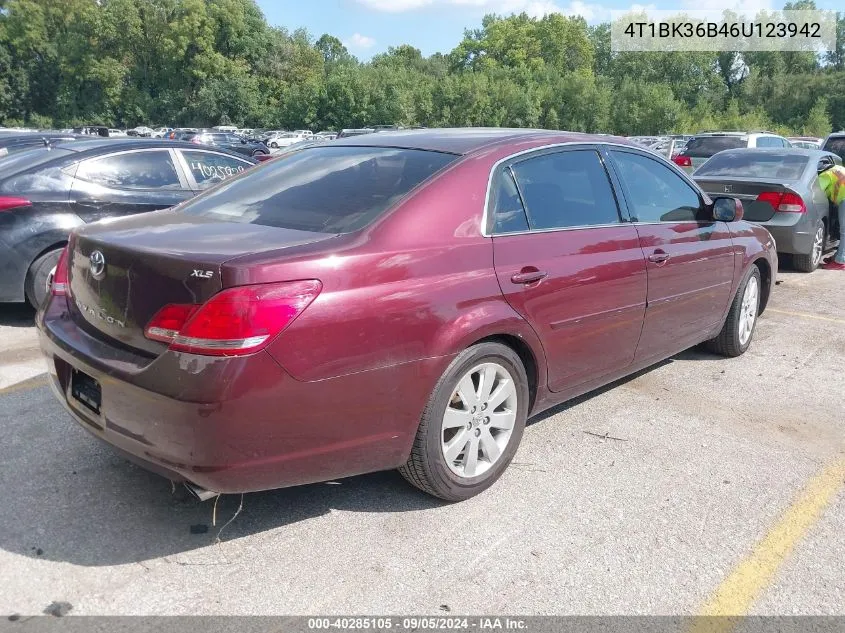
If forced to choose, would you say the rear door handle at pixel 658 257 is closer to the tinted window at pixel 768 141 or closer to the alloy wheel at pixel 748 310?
the alloy wheel at pixel 748 310

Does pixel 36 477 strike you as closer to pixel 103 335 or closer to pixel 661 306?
pixel 103 335

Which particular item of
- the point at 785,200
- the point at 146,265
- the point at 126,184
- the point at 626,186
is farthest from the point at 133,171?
the point at 785,200

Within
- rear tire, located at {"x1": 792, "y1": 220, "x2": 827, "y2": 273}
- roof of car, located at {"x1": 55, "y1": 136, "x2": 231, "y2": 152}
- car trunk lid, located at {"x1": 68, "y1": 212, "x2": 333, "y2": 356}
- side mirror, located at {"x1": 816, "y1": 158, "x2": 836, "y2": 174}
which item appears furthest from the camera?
side mirror, located at {"x1": 816, "y1": 158, "x2": 836, "y2": 174}

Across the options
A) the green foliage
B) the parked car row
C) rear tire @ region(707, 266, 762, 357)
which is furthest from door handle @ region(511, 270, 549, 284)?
the green foliage

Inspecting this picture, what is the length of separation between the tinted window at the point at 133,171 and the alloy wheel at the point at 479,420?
4442 millimetres

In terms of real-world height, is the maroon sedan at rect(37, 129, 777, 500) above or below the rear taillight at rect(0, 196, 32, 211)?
below

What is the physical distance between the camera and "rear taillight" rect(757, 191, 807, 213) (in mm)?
8797

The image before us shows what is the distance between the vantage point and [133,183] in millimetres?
6562

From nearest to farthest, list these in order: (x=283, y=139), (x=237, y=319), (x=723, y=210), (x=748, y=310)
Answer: (x=237, y=319) → (x=723, y=210) → (x=748, y=310) → (x=283, y=139)

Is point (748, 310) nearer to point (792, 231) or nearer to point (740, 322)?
point (740, 322)

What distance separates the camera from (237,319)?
2.56 meters

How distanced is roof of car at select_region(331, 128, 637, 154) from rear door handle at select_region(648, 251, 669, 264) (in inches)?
28.0

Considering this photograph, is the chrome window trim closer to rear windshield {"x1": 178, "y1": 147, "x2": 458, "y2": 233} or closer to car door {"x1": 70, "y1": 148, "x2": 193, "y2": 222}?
rear windshield {"x1": 178, "y1": 147, "x2": 458, "y2": 233}

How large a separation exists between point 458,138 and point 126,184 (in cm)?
382
